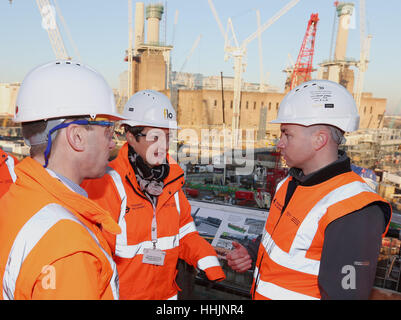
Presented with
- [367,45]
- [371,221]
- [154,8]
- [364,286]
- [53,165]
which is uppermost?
[154,8]

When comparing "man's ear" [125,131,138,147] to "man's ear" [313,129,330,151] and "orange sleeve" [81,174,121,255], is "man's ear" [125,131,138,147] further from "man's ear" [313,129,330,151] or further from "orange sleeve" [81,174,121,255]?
"man's ear" [313,129,330,151]

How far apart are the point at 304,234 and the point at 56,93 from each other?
4.53ft

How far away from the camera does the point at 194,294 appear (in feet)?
9.20

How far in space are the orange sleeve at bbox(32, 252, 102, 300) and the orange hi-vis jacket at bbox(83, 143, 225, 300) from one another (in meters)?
0.98

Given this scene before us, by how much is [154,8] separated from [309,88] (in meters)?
57.4

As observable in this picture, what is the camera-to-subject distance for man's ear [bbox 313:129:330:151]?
1755 millimetres

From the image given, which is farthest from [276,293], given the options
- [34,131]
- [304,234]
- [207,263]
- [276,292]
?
[34,131]

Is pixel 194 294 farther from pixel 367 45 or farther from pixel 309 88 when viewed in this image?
pixel 367 45

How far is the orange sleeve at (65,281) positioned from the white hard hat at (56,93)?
596 millimetres

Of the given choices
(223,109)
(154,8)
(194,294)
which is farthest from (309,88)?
(154,8)

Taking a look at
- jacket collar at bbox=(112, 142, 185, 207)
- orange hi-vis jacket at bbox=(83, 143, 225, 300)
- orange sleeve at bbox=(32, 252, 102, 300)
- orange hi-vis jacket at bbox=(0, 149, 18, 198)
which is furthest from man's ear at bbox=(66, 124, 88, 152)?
orange hi-vis jacket at bbox=(0, 149, 18, 198)

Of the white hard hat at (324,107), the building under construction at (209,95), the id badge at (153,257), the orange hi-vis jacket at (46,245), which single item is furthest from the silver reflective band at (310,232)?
the building under construction at (209,95)

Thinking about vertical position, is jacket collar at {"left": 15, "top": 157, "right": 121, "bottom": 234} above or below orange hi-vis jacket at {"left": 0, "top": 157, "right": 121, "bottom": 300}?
above

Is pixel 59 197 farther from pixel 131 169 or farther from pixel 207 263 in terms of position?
pixel 207 263
